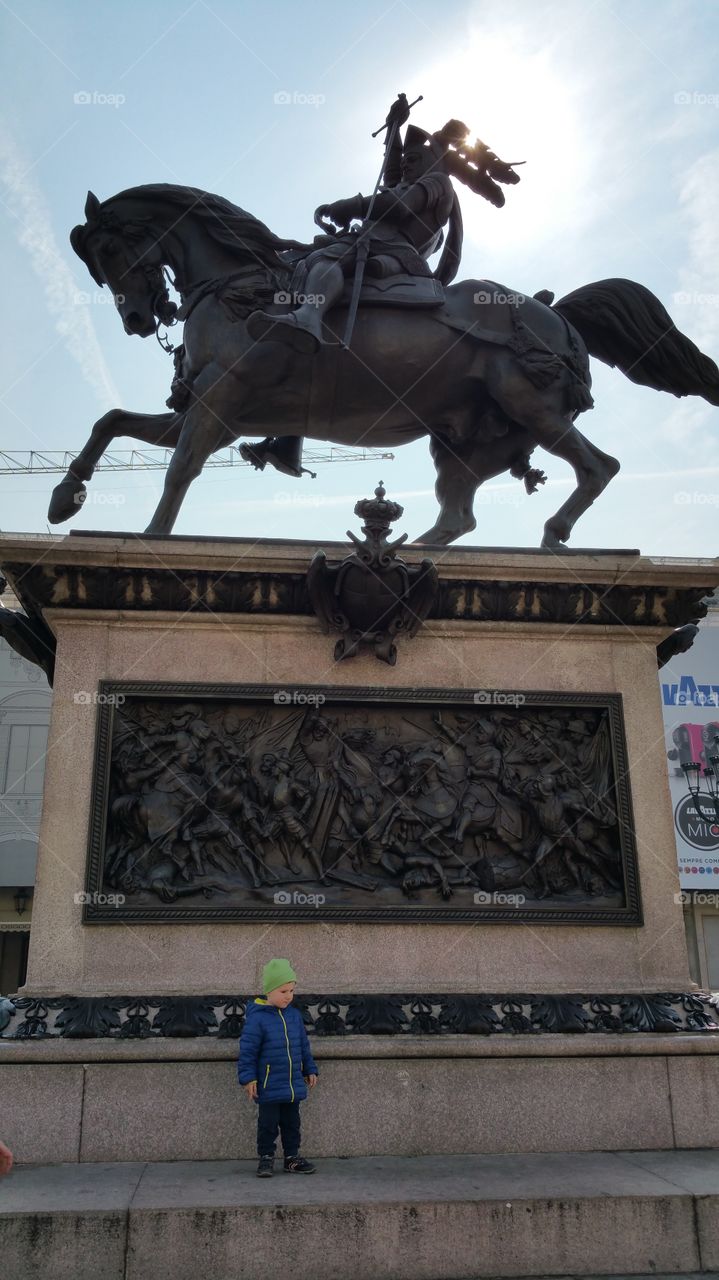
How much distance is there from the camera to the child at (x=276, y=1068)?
608cm

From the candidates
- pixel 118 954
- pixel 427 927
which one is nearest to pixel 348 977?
pixel 427 927

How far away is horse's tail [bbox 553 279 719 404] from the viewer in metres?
9.94

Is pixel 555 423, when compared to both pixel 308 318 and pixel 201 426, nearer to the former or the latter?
pixel 308 318

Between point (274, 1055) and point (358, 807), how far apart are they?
6.54ft

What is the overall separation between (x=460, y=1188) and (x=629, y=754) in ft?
11.0

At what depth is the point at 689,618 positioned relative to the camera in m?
8.48

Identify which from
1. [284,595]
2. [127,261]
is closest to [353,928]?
[284,595]

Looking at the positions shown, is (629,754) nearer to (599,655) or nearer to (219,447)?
(599,655)

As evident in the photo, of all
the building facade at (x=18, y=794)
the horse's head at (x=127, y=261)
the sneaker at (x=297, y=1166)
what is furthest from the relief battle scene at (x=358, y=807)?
the building facade at (x=18, y=794)
